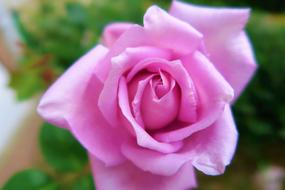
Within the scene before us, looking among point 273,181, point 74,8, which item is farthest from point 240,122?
point 74,8

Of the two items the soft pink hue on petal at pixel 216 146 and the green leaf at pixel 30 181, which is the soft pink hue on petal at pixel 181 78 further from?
the green leaf at pixel 30 181

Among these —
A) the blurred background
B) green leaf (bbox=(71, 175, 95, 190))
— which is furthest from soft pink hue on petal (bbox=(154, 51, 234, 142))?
the blurred background

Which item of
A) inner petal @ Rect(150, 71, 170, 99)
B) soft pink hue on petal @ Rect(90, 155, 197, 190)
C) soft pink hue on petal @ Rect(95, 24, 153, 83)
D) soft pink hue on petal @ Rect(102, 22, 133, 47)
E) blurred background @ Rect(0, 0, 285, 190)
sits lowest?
blurred background @ Rect(0, 0, 285, 190)

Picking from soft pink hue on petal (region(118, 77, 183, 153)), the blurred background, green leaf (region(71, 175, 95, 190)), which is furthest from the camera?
the blurred background

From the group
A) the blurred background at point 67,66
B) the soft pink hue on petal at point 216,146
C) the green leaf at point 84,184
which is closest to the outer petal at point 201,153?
the soft pink hue on petal at point 216,146

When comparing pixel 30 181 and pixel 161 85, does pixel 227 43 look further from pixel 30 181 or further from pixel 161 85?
pixel 30 181

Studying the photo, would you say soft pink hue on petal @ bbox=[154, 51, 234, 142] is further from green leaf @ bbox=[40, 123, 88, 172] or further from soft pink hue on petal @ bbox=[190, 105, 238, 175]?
green leaf @ bbox=[40, 123, 88, 172]
